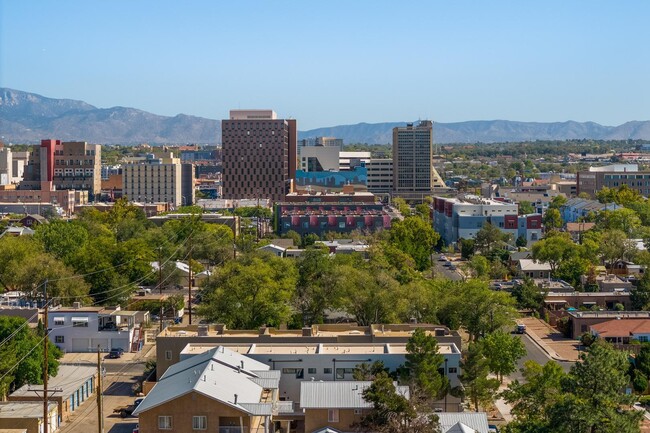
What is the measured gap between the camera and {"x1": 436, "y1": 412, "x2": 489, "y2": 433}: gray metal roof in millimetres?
21047

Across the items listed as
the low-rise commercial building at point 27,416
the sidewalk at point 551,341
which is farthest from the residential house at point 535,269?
the low-rise commercial building at point 27,416

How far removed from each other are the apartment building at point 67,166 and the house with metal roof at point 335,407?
73853 mm

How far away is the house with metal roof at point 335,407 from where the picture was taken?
21927 mm

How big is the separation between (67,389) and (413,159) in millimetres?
78958

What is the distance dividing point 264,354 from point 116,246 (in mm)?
21783

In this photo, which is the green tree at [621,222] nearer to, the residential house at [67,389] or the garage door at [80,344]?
the garage door at [80,344]

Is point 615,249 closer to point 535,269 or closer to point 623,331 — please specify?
point 535,269

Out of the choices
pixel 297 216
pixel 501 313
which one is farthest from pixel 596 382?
pixel 297 216

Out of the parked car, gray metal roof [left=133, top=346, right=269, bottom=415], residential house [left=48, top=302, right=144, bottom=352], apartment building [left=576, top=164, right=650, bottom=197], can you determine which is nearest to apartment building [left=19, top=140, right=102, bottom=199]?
apartment building [left=576, top=164, right=650, bottom=197]

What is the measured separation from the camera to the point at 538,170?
16062 centimetres

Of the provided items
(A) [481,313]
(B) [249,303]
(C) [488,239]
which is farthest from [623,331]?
(C) [488,239]

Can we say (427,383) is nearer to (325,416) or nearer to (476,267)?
(325,416)

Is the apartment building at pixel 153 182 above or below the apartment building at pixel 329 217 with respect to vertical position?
above

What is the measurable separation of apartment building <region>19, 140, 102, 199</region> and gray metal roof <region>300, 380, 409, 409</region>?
7344cm
